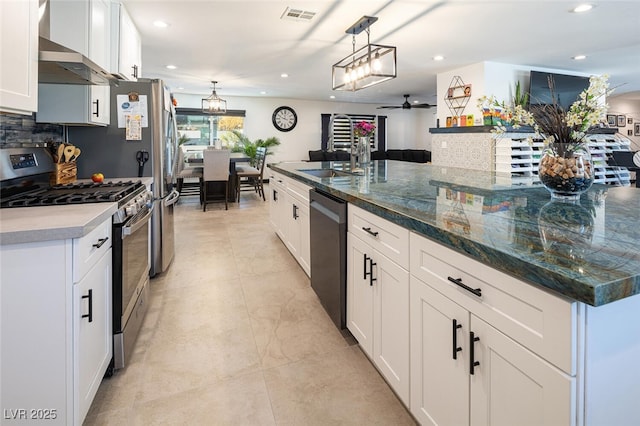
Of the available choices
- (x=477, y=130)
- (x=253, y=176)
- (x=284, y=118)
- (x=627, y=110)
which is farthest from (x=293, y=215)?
(x=627, y=110)

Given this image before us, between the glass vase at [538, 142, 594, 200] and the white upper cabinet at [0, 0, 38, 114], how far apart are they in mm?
2175

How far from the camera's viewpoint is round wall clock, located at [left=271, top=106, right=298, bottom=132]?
10016mm

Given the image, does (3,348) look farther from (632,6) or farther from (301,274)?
(632,6)

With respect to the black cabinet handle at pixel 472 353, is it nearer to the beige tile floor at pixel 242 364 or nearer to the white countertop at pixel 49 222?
the beige tile floor at pixel 242 364

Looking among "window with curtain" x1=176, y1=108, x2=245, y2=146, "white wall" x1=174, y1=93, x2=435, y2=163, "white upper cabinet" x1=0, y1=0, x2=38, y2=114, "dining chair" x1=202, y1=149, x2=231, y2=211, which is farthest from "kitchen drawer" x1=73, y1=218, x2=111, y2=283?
"white wall" x1=174, y1=93, x2=435, y2=163

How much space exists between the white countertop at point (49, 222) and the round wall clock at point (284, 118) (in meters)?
8.81

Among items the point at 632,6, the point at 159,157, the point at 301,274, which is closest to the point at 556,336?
the point at 301,274

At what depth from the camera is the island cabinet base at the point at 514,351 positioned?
2.39 feet

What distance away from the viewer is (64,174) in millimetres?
2283

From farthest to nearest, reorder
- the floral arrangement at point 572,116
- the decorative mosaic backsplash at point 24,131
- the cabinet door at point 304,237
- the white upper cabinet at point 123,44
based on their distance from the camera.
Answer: the white upper cabinet at point 123,44 < the cabinet door at point 304,237 < the decorative mosaic backsplash at point 24,131 < the floral arrangement at point 572,116

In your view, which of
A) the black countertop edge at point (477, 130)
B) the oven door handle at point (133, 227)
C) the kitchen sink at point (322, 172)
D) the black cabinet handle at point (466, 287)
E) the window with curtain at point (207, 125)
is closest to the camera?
the black cabinet handle at point (466, 287)

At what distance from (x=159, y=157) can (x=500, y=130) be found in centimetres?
247

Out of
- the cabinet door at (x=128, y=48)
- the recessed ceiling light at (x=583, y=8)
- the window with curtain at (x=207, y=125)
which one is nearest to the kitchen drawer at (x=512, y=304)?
the cabinet door at (x=128, y=48)

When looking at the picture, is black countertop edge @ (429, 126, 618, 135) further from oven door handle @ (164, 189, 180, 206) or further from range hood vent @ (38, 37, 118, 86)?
range hood vent @ (38, 37, 118, 86)
